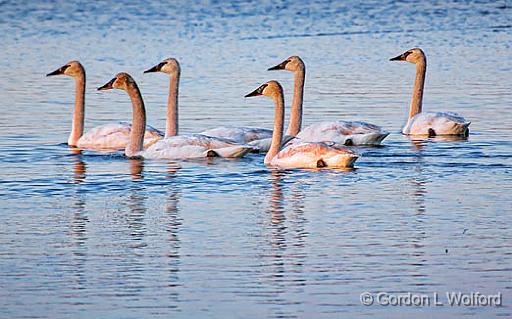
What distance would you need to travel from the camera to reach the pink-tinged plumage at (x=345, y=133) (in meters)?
14.8

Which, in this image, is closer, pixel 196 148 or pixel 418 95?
pixel 196 148

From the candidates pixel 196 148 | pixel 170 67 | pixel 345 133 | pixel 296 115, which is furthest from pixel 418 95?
pixel 196 148

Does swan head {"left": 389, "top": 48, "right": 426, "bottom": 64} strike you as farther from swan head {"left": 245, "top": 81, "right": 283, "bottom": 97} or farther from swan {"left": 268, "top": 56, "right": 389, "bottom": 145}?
swan head {"left": 245, "top": 81, "right": 283, "bottom": 97}

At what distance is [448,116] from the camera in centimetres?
1580

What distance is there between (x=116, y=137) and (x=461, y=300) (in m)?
7.86

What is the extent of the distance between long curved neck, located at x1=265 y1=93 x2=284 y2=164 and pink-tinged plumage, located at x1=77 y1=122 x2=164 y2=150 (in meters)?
1.82

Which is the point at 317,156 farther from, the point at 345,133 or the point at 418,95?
the point at 418,95

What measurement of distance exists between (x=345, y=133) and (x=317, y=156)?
194 centimetres

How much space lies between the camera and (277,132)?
14.0m

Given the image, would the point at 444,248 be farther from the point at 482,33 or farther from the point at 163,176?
the point at 482,33

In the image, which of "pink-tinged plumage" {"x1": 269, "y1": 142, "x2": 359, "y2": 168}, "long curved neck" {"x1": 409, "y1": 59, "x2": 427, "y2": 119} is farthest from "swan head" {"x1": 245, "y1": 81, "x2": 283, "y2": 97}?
"long curved neck" {"x1": 409, "y1": 59, "x2": 427, "y2": 119}

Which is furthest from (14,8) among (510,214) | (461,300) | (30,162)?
(461,300)

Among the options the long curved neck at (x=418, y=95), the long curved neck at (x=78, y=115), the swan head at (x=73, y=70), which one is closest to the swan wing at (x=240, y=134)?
the long curved neck at (x=78, y=115)

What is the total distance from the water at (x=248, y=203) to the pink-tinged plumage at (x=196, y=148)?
0.21m
